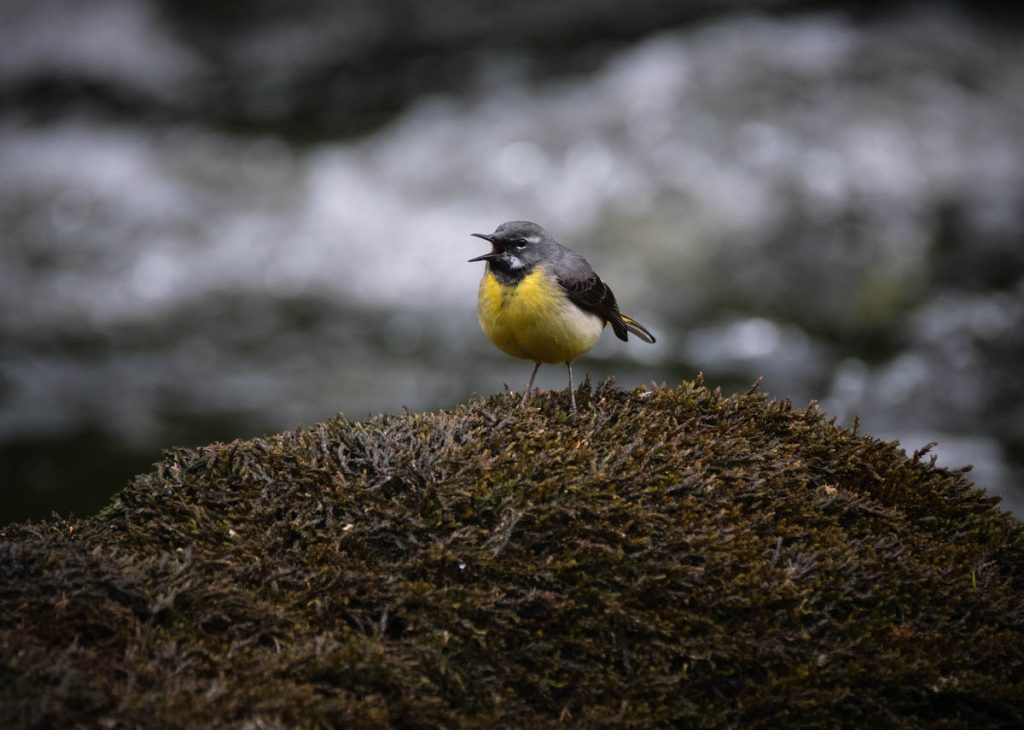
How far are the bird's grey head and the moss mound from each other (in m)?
1.32

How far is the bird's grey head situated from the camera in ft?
17.5

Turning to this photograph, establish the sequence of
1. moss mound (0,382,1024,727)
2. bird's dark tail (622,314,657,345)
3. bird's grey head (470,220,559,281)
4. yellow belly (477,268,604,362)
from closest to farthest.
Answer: moss mound (0,382,1024,727), yellow belly (477,268,604,362), bird's grey head (470,220,559,281), bird's dark tail (622,314,657,345)

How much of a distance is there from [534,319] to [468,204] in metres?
8.85

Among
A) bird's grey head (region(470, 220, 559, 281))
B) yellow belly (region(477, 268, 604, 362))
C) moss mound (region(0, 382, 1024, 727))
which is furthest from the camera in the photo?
bird's grey head (region(470, 220, 559, 281))


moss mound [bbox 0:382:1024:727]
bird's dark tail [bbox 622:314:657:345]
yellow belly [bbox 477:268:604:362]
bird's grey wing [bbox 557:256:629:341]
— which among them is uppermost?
bird's dark tail [bbox 622:314:657:345]

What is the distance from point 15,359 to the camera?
469 inches

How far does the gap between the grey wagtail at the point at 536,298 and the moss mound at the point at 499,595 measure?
1032mm

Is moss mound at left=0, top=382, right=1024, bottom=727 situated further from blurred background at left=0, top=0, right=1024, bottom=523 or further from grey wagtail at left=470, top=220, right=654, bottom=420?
blurred background at left=0, top=0, right=1024, bottom=523

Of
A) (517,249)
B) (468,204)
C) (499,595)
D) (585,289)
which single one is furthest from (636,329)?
(468,204)

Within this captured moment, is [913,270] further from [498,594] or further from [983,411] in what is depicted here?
[498,594]

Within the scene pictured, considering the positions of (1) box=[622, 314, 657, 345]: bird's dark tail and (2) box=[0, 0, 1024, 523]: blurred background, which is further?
(2) box=[0, 0, 1024, 523]: blurred background

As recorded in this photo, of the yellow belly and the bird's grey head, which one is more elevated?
the bird's grey head

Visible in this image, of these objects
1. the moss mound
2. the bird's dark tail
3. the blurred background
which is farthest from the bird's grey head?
the blurred background

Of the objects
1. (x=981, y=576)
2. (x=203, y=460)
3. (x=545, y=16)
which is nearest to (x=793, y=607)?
(x=981, y=576)
